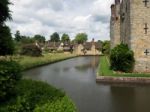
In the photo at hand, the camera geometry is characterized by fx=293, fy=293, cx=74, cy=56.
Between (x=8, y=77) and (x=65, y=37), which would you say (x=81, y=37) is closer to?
(x=65, y=37)

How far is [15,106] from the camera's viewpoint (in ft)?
30.3

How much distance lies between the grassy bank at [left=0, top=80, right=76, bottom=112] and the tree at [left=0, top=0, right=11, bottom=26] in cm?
249

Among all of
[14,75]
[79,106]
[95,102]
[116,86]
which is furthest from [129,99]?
[14,75]

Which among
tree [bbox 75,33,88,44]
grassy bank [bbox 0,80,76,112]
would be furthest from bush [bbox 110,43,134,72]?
tree [bbox 75,33,88,44]

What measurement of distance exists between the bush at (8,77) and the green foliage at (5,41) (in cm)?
56

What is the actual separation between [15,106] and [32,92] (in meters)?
1.29

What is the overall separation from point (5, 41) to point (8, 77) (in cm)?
163

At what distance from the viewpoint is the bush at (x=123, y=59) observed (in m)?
30.0

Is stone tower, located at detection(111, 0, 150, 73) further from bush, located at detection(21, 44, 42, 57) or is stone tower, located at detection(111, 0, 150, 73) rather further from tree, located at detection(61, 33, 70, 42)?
tree, located at detection(61, 33, 70, 42)

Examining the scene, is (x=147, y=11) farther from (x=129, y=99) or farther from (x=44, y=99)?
(x=44, y=99)

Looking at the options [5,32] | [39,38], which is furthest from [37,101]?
[39,38]

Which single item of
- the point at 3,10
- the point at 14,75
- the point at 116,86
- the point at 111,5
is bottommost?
the point at 116,86

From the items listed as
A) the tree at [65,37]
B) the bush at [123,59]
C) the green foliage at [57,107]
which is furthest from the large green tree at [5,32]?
the tree at [65,37]

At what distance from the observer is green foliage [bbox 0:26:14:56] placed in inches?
402
